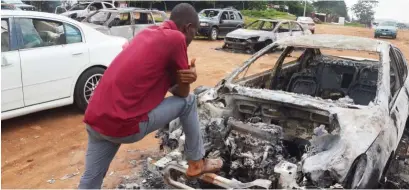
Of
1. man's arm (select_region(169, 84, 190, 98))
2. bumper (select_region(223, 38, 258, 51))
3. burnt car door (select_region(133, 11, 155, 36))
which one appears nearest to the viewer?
man's arm (select_region(169, 84, 190, 98))

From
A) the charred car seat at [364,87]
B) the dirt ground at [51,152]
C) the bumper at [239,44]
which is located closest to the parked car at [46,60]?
the dirt ground at [51,152]

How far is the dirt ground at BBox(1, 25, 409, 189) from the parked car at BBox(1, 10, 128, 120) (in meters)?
0.34

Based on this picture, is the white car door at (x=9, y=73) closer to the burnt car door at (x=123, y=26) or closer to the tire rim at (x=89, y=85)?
the tire rim at (x=89, y=85)

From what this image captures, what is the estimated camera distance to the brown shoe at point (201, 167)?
117 inches

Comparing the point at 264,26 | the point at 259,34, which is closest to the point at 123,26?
the point at 259,34

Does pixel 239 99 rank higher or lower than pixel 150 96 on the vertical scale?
lower

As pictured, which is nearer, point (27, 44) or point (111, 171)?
point (111, 171)

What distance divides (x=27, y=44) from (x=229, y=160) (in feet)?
10.9

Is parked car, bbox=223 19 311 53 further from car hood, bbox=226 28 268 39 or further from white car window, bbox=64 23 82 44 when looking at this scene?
white car window, bbox=64 23 82 44


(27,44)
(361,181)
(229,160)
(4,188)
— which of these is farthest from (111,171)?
(361,181)

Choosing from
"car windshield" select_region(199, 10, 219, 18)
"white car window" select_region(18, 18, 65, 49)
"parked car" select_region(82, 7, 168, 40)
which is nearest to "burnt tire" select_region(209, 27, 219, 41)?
"car windshield" select_region(199, 10, 219, 18)

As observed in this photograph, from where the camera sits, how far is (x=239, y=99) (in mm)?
4117

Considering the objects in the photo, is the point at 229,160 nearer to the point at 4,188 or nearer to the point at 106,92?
the point at 106,92

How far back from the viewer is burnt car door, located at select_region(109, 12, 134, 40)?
1156 centimetres
